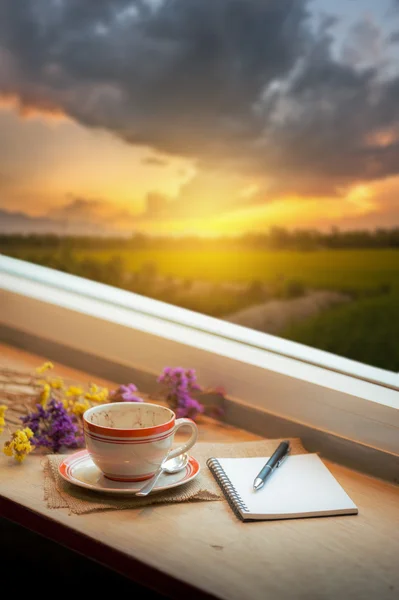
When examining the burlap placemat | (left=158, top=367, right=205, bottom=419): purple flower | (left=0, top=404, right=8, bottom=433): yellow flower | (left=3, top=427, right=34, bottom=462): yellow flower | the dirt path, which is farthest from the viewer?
the dirt path

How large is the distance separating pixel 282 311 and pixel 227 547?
0.69m

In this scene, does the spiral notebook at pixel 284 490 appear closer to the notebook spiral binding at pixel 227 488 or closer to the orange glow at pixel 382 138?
the notebook spiral binding at pixel 227 488

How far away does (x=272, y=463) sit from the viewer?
976 millimetres

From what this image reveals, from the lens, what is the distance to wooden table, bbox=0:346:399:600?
2.29ft

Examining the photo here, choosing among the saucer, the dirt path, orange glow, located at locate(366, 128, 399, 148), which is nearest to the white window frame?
the dirt path

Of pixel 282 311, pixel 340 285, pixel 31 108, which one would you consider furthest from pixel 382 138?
pixel 31 108

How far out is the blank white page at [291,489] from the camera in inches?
33.8

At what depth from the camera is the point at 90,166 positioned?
159 centimetres

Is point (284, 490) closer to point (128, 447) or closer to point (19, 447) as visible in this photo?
point (128, 447)

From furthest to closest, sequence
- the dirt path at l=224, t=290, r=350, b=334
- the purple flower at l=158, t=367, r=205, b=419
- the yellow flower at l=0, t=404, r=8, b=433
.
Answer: the dirt path at l=224, t=290, r=350, b=334 → the purple flower at l=158, t=367, r=205, b=419 → the yellow flower at l=0, t=404, r=8, b=433

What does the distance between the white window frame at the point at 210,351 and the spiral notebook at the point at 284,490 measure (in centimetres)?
11

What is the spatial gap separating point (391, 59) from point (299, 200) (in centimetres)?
29

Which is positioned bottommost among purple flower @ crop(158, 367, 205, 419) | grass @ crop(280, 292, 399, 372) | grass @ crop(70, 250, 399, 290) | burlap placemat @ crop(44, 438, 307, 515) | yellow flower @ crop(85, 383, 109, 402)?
burlap placemat @ crop(44, 438, 307, 515)

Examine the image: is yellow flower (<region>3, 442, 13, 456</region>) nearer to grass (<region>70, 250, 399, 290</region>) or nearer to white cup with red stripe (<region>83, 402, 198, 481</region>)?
white cup with red stripe (<region>83, 402, 198, 481</region>)
